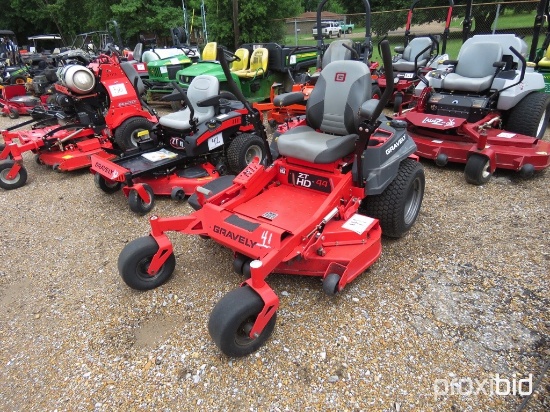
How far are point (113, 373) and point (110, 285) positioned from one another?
0.92 m

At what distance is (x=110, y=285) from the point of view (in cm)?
304

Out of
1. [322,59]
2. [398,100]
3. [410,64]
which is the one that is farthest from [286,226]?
[410,64]

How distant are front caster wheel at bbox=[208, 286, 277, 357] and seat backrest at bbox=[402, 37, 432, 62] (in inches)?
291

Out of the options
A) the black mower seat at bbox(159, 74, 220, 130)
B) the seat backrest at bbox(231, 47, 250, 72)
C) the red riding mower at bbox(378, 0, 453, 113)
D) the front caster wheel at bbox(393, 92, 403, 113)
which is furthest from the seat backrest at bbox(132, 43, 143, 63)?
the front caster wheel at bbox(393, 92, 403, 113)

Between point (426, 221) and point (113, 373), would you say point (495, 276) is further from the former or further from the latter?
point (113, 373)

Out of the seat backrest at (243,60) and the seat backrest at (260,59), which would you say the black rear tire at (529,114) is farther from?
the seat backrest at (243,60)

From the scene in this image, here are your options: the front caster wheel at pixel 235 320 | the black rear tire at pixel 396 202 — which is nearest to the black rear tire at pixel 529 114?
the black rear tire at pixel 396 202

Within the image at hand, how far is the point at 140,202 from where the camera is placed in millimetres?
4062

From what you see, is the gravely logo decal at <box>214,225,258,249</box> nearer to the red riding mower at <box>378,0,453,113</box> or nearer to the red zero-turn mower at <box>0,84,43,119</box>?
the red riding mower at <box>378,0,453,113</box>

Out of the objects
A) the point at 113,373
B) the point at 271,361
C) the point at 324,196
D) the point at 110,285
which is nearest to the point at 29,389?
the point at 113,373

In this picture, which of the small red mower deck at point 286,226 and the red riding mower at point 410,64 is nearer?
the small red mower deck at point 286,226

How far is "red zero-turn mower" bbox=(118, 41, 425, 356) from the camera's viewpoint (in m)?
2.28

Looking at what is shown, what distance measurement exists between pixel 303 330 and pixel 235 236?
30.7 inches

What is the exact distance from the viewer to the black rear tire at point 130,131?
5.21 meters
